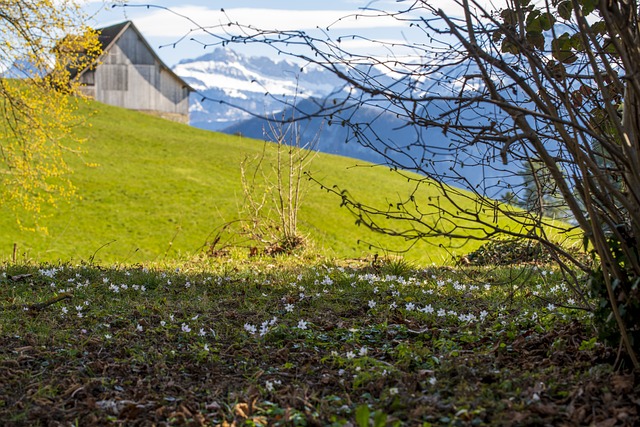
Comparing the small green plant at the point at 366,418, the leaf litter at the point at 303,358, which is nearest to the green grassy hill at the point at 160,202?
the leaf litter at the point at 303,358

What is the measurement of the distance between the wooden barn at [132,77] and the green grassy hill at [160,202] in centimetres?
1466

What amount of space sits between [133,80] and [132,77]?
255mm

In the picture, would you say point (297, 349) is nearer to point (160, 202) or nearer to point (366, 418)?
point (366, 418)

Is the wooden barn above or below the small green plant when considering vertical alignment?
above

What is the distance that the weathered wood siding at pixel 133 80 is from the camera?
51.6m

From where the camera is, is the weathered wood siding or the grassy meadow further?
the weathered wood siding

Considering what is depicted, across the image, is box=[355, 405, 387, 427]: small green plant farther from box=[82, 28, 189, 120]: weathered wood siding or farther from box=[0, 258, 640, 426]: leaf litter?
box=[82, 28, 189, 120]: weathered wood siding

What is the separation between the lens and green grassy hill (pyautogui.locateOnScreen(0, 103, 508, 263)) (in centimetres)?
1891

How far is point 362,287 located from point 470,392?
315 cm

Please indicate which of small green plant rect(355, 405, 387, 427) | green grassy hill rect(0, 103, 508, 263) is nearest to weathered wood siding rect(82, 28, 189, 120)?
green grassy hill rect(0, 103, 508, 263)

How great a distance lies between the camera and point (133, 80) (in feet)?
174

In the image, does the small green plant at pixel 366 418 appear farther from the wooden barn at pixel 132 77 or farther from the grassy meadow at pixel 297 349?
the wooden barn at pixel 132 77

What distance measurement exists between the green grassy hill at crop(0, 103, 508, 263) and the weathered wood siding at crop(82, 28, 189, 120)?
48.1 feet

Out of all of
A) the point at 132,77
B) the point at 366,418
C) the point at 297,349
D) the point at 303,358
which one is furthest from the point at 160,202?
the point at 132,77
